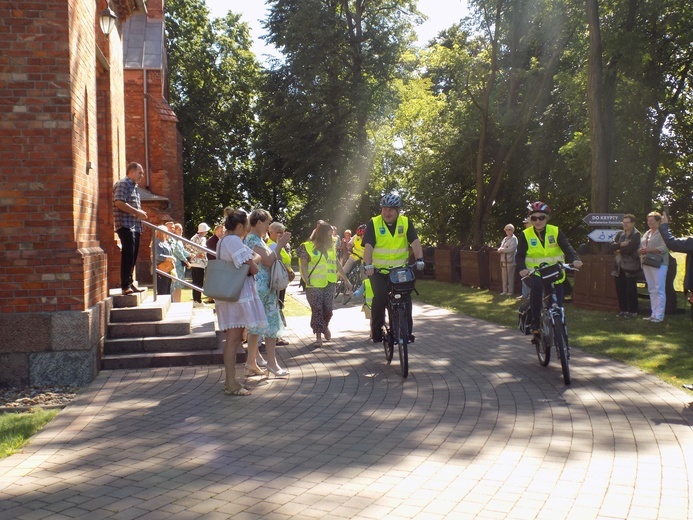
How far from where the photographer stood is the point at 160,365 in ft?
32.6

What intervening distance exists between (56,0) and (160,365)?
14.4 ft

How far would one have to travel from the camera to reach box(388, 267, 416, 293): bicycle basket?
30.8 feet

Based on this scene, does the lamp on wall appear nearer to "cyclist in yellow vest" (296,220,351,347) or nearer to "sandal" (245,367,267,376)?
"cyclist in yellow vest" (296,220,351,347)

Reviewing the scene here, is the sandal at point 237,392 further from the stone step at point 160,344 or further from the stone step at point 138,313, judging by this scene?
the stone step at point 138,313

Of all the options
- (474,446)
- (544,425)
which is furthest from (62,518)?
(544,425)

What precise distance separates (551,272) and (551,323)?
1.91 feet

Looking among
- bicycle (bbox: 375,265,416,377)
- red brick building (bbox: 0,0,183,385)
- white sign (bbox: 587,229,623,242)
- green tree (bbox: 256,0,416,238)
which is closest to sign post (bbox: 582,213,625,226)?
white sign (bbox: 587,229,623,242)

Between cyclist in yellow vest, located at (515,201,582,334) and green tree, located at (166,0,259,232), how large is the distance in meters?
37.2

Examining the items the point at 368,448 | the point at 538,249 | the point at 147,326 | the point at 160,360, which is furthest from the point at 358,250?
the point at 368,448

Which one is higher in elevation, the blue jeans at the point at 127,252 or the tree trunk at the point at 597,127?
the tree trunk at the point at 597,127

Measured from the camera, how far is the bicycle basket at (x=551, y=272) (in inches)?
356

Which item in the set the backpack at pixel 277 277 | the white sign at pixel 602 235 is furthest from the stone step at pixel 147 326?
the white sign at pixel 602 235

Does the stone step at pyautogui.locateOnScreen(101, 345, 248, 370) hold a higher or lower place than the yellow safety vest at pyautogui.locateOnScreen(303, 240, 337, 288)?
lower

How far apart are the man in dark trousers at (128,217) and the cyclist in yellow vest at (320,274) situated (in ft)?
7.79
